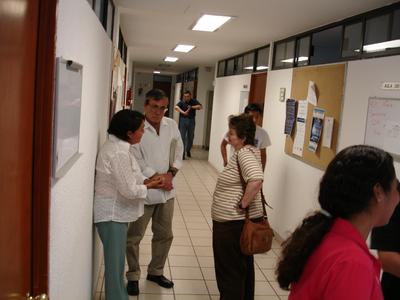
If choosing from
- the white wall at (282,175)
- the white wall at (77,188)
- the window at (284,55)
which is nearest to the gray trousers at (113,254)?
the white wall at (77,188)

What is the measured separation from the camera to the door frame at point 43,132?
115cm

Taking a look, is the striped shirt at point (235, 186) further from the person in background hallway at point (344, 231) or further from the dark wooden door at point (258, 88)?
the dark wooden door at point (258, 88)

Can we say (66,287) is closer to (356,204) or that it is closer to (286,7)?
(356,204)

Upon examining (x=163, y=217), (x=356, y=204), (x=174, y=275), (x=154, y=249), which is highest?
(x=356, y=204)

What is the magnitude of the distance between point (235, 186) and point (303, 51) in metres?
2.63

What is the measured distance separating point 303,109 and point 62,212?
339cm

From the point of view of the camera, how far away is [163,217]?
10.8 ft

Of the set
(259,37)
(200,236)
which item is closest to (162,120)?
(200,236)

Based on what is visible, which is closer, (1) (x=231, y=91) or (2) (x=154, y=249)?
(2) (x=154, y=249)

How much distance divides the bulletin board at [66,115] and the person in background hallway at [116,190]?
707mm

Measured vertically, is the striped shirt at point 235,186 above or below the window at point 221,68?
below

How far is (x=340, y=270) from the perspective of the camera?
108 cm

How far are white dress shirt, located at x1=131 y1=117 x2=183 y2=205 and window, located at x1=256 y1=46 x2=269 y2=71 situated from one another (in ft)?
11.0

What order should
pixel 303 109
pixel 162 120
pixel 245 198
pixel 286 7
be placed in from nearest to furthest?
pixel 245 198
pixel 162 120
pixel 286 7
pixel 303 109
